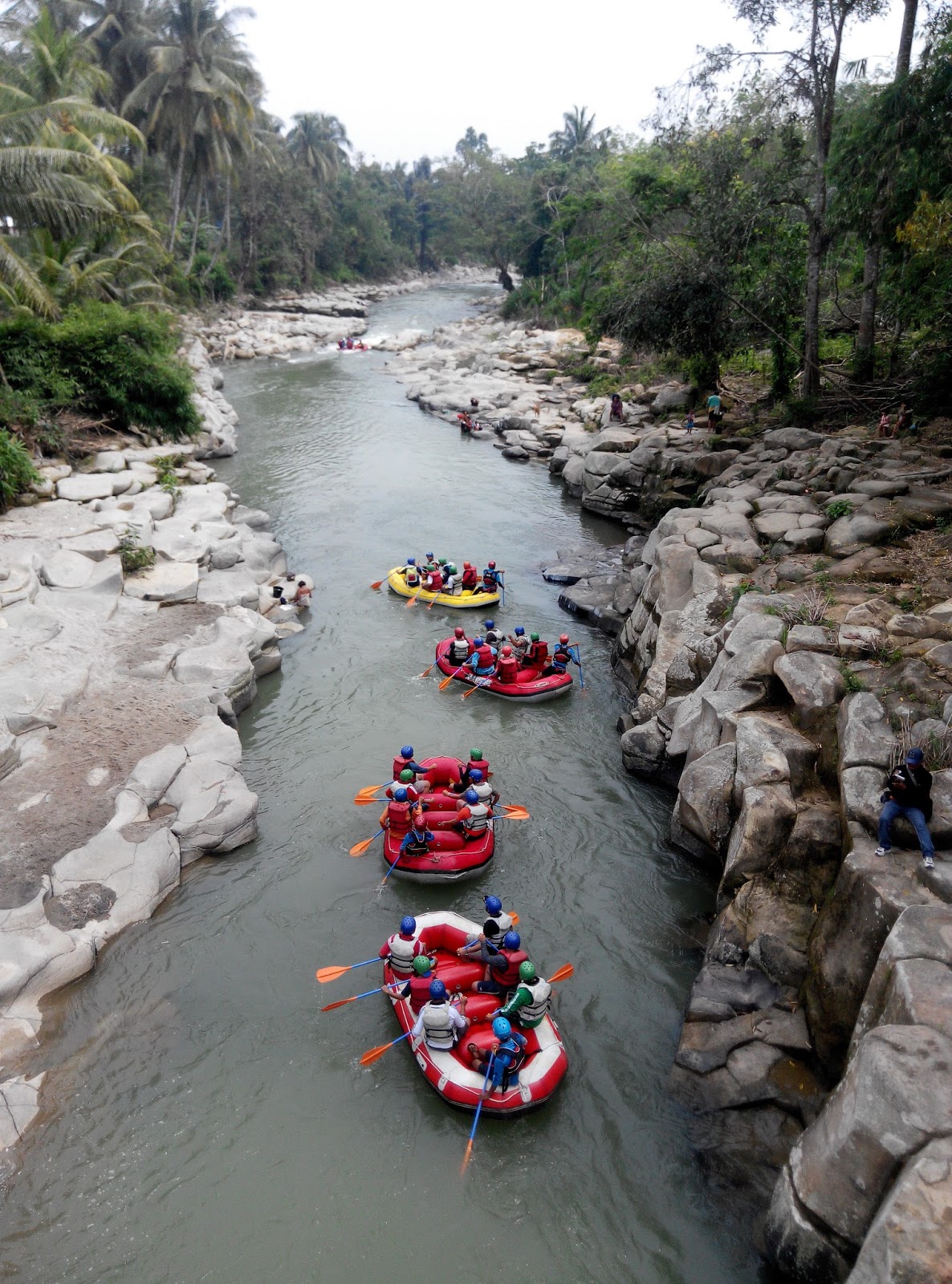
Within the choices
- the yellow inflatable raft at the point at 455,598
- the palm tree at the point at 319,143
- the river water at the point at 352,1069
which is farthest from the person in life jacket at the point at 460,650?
the palm tree at the point at 319,143

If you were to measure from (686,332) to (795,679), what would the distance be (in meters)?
14.9

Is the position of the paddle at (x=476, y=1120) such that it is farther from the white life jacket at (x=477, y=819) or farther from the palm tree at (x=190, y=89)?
the palm tree at (x=190, y=89)

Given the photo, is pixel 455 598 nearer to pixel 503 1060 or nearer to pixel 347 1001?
pixel 347 1001

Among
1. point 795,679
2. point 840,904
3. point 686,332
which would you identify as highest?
point 686,332

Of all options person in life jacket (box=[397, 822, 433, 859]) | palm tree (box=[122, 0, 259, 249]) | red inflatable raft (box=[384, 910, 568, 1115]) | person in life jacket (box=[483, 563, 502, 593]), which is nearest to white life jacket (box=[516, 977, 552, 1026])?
red inflatable raft (box=[384, 910, 568, 1115])

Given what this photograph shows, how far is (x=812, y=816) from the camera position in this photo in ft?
27.6

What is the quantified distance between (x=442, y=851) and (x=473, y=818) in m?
0.57

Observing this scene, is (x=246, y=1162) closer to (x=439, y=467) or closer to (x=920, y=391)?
(x=920, y=391)

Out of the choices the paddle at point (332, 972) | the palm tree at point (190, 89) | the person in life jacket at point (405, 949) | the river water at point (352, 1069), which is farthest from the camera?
the palm tree at point (190, 89)

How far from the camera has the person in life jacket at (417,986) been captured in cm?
794

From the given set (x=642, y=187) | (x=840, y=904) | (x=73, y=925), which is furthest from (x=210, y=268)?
(x=840, y=904)

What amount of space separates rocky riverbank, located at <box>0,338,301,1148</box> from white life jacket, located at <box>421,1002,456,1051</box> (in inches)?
142

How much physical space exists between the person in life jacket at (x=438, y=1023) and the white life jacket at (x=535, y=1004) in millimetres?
584

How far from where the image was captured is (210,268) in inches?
1852
